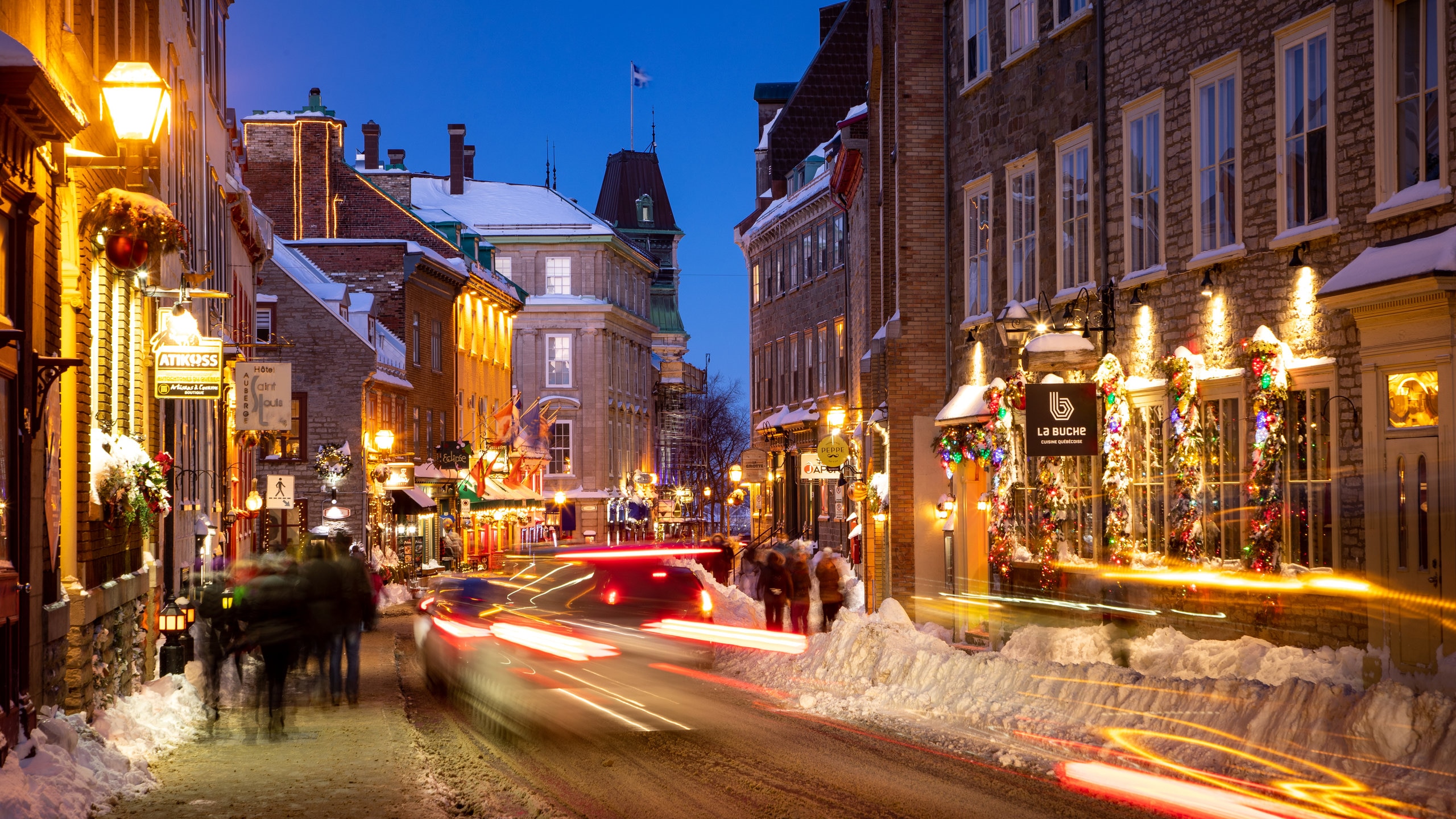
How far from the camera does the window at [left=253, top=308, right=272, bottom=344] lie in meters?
49.3

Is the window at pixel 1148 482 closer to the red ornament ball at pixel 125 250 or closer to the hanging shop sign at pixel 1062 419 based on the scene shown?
the hanging shop sign at pixel 1062 419

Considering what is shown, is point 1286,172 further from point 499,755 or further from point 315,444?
point 315,444

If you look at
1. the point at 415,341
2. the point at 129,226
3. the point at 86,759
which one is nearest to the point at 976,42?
the point at 129,226

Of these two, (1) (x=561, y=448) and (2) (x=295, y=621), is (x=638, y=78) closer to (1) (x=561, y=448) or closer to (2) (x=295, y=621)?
(1) (x=561, y=448)

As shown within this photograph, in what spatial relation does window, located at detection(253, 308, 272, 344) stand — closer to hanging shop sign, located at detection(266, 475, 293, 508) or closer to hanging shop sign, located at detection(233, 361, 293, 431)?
hanging shop sign, located at detection(266, 475, 293, 508)

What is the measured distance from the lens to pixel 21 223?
1179cm

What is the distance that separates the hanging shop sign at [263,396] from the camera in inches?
1251

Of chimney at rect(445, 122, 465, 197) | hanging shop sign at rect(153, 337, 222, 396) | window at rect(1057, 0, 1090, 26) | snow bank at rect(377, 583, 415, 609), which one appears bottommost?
snow bank at rect(377, 583, 415, 609)

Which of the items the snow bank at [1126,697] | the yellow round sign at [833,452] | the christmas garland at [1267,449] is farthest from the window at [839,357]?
the christmas garland at [1267,449]

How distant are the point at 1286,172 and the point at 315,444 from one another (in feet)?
126

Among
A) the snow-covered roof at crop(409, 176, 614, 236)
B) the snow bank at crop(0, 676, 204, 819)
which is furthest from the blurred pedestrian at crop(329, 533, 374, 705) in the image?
the snow-covered roof at crop(409, 176, 614, 236)

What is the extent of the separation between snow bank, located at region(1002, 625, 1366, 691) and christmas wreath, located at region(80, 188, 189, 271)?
988 cm

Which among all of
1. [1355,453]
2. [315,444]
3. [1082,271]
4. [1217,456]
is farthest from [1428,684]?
[315,444]

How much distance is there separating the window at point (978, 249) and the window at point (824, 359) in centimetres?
2447
